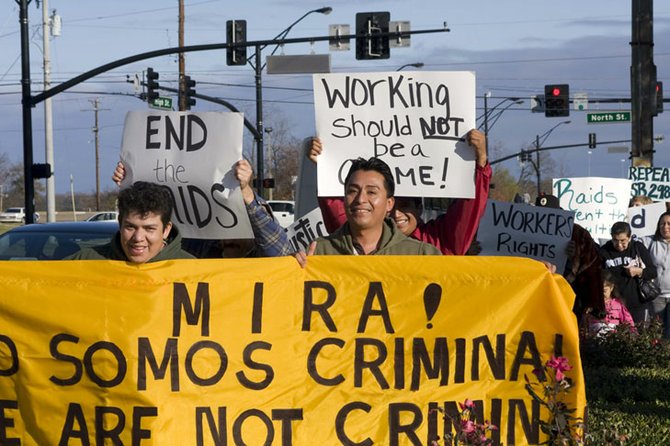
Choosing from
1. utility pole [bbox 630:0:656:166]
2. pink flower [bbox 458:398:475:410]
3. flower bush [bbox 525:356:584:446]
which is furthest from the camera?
utility pole [bbox 630:0:656:166]

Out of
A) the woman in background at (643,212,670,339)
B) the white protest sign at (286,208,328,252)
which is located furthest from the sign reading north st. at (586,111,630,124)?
the white protest sign at (286,208,328,252)

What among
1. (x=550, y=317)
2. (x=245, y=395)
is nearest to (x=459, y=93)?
(x=550, y=317)

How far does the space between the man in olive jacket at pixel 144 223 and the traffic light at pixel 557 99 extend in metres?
33.1

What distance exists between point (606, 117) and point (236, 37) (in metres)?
14.5

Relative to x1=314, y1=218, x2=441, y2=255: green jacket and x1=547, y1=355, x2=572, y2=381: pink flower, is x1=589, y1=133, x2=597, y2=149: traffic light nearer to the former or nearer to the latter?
x1=314, y1=218, x2=441, y2=255: green jacket

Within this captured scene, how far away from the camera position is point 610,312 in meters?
11.2

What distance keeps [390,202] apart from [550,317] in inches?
37.7

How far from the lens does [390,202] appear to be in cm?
604

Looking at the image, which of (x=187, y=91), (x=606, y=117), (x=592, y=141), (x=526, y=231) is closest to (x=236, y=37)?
(x=187, y=91)

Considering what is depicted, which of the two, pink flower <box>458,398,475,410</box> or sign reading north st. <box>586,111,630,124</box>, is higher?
sign reading north st. <box>586,111,630,124</box>

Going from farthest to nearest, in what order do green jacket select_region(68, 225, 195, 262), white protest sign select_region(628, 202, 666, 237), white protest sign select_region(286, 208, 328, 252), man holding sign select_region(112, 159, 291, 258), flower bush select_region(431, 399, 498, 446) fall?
white protest sign select_region(628, 202, 666, 237) → white protest sign select_region(286, 208, 328, 252) → man holding sign select_region(112, 159, 291, 258) → green jacket select_region(68, 225, 195, 262) → flower bush select_region(431, 399, 498, 446)

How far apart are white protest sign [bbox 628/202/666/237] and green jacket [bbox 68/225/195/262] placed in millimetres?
10014

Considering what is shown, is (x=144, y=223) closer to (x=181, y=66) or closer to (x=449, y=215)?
(x=449, y=215)

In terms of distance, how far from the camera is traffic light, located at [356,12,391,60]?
88.9 feet
